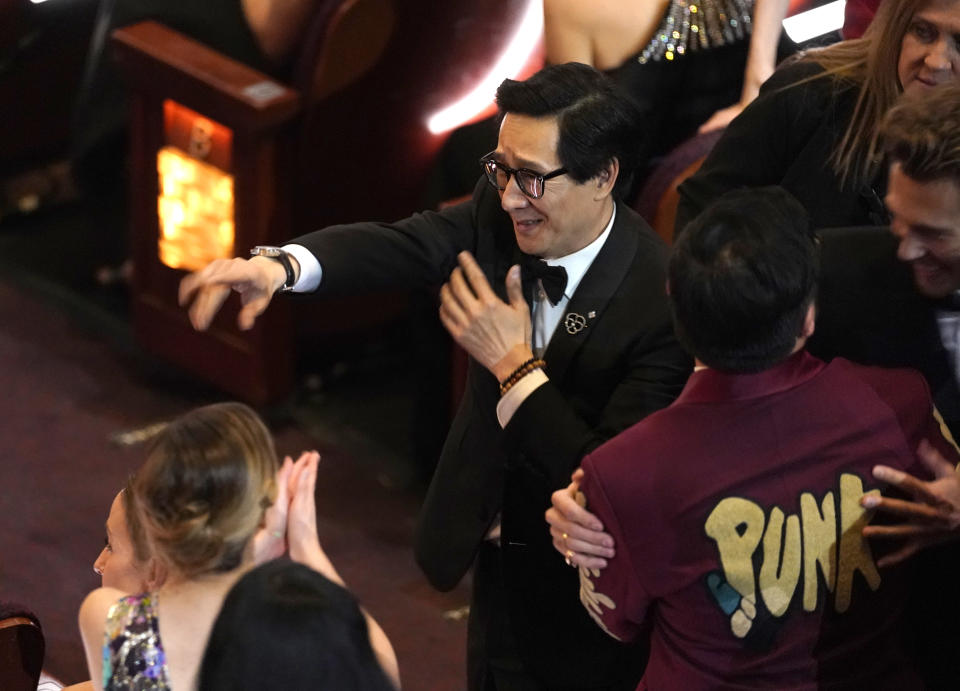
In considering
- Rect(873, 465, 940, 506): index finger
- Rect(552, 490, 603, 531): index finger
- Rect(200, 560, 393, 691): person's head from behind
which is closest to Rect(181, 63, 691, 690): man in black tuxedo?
Rect(552, 490, 603, 531): index finger

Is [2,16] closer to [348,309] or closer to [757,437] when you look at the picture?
[348,309]

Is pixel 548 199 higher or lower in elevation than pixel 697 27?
higher

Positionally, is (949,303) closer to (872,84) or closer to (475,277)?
(872,84)

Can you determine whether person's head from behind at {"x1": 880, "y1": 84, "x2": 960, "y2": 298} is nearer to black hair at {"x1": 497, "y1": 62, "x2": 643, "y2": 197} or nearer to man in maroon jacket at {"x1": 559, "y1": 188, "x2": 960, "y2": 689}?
man in maroon jacket at {"x1": 559, "y1": 188, "x2": 960, "y2": 689}

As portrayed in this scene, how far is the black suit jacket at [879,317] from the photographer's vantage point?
1.88 metres

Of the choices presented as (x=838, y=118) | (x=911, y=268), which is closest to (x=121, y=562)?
(x=911, y=268)

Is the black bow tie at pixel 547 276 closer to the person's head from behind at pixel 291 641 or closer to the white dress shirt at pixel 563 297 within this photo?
the white dress shirt at pixel 563 297

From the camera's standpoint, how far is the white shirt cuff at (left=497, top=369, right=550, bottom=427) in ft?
6.28

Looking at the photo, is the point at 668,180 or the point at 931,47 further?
the point at 668,180

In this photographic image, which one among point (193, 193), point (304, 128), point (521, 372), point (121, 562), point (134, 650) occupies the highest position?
point (521, 372)

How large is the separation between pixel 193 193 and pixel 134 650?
2367 millimetres

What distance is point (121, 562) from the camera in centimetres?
187

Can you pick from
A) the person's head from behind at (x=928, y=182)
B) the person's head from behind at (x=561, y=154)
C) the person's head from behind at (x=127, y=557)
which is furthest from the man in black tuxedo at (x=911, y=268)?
the person's head from behind at (x=127, y=557)

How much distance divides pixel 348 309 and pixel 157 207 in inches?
23.0
